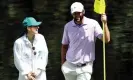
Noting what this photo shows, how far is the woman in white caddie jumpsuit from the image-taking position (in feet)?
29.0

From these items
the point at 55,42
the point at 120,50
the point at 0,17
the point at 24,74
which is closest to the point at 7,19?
the point at 0,17

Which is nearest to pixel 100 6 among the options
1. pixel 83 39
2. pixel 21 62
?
pixel 83 39

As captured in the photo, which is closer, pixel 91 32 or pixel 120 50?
pixel 91 32

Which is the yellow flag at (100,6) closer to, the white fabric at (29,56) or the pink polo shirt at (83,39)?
the pink polo shirt at (83,39)

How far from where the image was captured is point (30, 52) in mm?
8844

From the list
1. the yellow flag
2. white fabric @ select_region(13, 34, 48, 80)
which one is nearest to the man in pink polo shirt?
the yellow flag

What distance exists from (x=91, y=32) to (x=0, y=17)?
2726 millimetres

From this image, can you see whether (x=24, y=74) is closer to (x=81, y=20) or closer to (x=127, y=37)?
(x=81, y=20)

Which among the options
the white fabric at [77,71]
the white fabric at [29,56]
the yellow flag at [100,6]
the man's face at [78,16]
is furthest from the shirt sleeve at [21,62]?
the yellow flag at [100,6]

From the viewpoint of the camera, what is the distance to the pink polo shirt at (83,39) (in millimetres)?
9070

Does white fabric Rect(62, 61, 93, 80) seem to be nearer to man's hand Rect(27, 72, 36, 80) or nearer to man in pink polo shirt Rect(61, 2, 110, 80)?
man in pink polo shirt Rect(61, 2, 110, 80)

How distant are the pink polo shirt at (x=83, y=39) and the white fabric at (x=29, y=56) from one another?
1.46 ft

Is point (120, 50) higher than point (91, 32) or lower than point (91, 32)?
lower

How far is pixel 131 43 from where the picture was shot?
37.1ft
